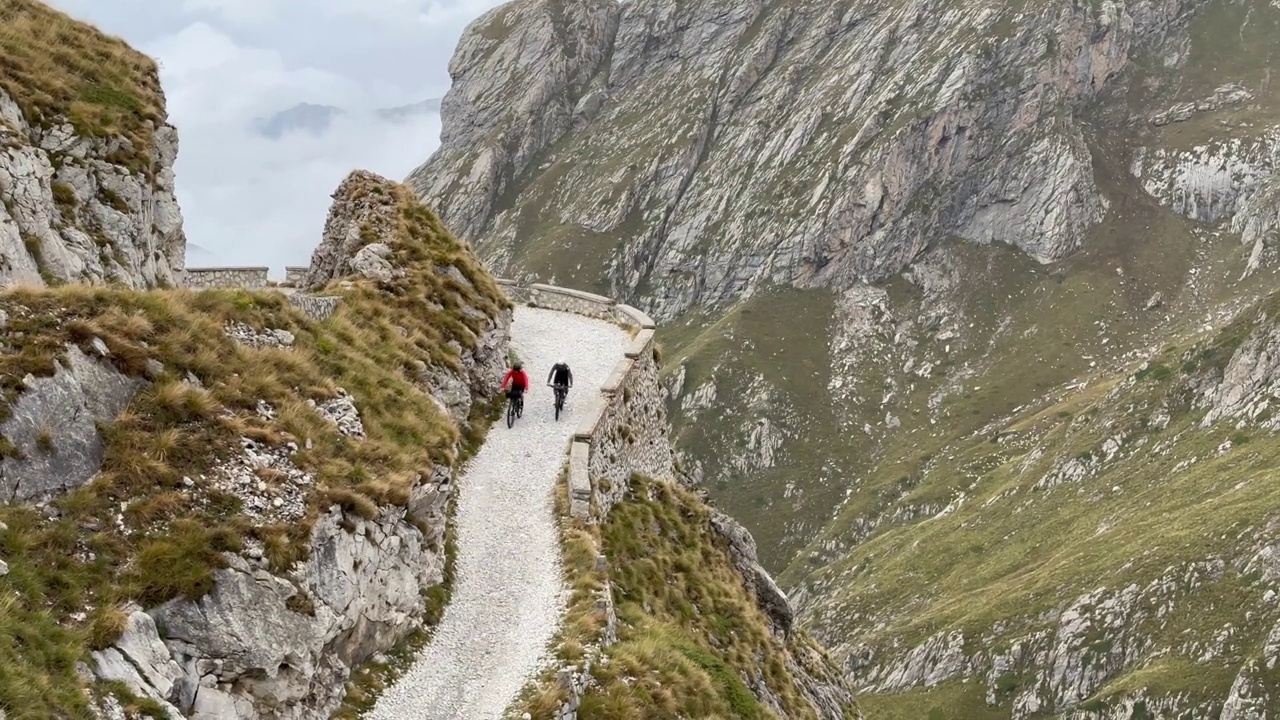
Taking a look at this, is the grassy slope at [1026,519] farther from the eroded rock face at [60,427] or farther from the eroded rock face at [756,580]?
the eroded rock face at [60,427]

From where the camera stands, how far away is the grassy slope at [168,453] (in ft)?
40.6

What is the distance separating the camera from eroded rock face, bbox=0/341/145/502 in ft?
45.4

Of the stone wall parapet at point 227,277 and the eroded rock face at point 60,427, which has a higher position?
the stone wall parapet at point 227,277

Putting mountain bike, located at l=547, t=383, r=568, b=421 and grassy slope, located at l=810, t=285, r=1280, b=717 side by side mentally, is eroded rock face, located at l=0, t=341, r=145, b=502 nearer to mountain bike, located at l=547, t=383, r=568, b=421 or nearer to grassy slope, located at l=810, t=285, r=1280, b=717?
mountain bike, located at l=547, t=383, r=568, b=421

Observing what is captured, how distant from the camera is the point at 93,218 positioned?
26781mm

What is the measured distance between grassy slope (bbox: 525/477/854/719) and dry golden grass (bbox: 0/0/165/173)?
19672 mm

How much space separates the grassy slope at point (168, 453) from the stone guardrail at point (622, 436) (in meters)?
4.11

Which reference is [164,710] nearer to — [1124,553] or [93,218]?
[93,218]

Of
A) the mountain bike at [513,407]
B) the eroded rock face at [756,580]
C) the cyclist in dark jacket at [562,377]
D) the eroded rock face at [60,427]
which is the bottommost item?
the eroded rock face at [756,580]

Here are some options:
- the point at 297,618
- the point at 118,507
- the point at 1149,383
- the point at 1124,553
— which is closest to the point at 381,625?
the point at 297,618

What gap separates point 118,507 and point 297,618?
3401 millimetres

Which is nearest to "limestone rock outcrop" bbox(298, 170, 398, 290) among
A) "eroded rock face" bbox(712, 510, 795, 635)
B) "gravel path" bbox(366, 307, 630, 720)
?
"gravel path" bbox(366, 307, 630, 720)

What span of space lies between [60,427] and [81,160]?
1596cm

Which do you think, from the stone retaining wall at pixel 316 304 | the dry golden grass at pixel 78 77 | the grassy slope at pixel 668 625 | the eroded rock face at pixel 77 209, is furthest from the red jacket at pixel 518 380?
the dry golden grass at pixel 78 77
